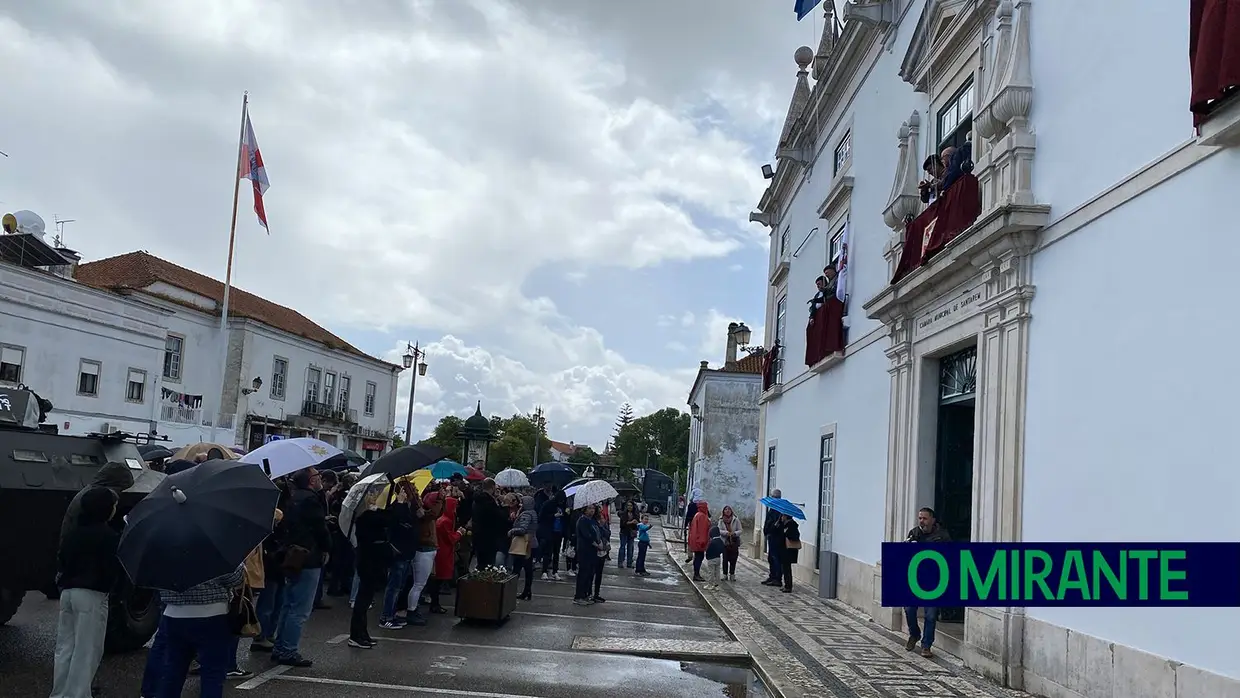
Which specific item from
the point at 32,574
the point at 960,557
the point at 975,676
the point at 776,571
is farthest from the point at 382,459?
the point at 776,571

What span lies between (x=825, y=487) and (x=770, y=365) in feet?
21.6

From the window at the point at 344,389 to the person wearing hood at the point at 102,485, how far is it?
149 ft

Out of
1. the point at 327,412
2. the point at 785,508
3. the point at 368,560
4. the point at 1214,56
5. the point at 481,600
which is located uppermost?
the point at 1214,56

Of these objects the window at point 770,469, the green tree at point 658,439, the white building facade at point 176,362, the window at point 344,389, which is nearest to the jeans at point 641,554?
the window at point 770,469

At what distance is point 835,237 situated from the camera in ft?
64.8

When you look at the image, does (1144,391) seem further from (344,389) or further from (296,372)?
(344,389)

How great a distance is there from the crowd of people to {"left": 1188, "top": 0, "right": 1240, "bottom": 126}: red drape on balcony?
7.01 m

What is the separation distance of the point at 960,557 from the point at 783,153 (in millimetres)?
21345

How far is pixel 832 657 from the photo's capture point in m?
10.9

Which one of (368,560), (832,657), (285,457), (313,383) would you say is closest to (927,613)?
(832,657)

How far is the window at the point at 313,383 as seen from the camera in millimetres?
47750

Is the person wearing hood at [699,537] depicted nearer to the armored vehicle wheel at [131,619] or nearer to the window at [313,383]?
the armored vehicle wheel at [131,619]

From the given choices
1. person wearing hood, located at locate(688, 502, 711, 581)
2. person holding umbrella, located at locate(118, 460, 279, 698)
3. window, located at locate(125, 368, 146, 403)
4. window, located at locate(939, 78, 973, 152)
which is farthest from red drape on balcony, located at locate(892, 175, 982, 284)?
window, located at locate(125, 368, 146, 403)

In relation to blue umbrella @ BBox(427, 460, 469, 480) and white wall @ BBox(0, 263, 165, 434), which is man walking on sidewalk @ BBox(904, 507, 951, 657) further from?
white wall @ BBox(0, 263, 165, 434)
